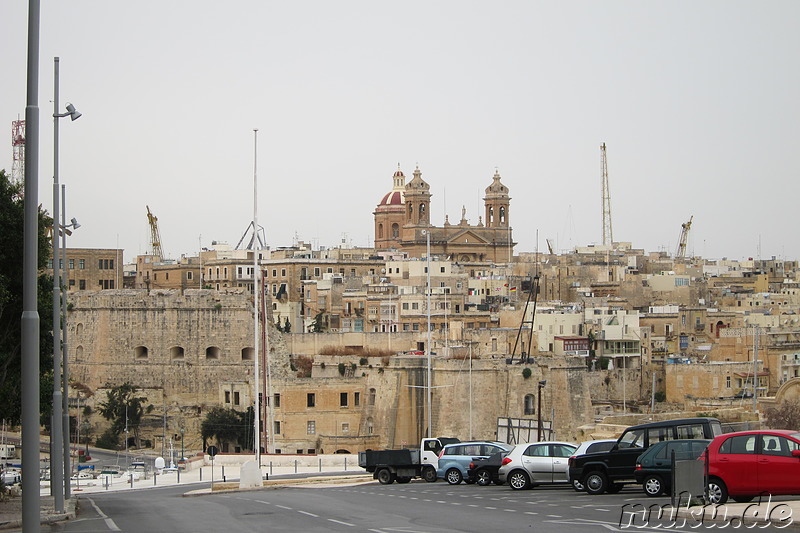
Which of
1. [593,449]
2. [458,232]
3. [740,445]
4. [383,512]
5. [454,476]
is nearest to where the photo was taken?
[740,445]

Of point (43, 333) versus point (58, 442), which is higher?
point (43, 333)

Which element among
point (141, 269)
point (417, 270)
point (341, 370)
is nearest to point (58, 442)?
point (341, 370)

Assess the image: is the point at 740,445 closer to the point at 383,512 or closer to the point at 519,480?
the point at 383,512

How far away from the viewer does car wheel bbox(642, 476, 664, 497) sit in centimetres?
1895

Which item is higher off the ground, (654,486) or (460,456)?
(654,486)

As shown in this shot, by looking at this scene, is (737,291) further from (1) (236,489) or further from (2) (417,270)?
(1) (236,489)

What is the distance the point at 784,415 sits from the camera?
170 feet

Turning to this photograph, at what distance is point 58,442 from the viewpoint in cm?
2236

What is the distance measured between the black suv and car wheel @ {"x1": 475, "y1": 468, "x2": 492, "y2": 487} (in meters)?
4.60

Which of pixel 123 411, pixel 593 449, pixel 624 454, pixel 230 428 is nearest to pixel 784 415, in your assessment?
pixel 230 428

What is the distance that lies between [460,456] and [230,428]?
34196 millimetres

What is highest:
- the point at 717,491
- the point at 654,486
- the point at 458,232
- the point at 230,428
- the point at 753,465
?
the point at 458,232

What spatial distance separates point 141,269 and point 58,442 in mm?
90363

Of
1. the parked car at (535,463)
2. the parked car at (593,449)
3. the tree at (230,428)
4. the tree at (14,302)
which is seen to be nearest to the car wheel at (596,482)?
the parked car at (593,449)
